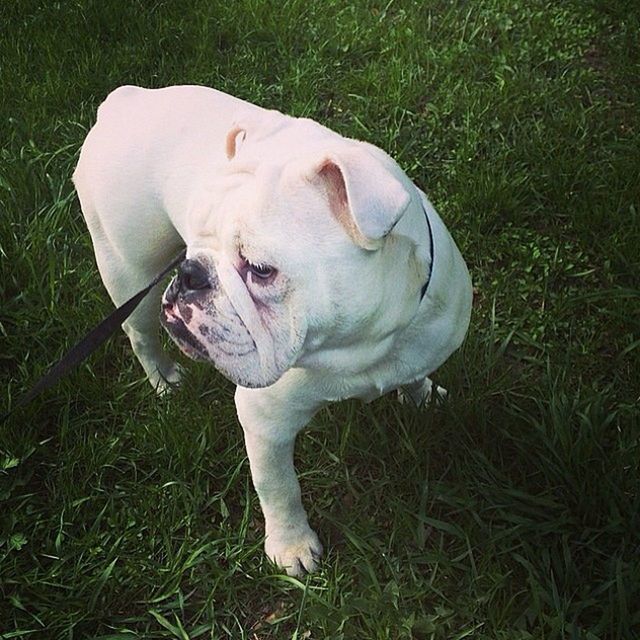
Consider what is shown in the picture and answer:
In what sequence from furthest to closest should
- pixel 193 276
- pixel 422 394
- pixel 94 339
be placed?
pixel 422 394 → pixel 94 339 → pixel 193 276

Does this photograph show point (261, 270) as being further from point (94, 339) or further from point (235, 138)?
point (94, 339)

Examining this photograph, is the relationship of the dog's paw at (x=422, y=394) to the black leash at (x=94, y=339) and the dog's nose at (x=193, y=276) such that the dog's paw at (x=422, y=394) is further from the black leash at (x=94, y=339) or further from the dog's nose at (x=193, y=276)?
the dog's nose at (x=193, y=276)

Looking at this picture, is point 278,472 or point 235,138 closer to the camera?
point 235,138

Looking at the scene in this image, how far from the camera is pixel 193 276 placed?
5.30 feet

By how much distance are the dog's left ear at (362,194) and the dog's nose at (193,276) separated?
265mm

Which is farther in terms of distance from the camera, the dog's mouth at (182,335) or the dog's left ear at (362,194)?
the dog's mouth at (182,335)

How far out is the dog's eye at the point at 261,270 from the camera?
1527 mm

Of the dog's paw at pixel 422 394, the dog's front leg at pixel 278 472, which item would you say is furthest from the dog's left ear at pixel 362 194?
the dog's paw at pixel 422 394

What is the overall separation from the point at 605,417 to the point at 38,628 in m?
1.54

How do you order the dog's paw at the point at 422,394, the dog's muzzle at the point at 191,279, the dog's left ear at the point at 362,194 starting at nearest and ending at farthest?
1. the dog's left ear at the point at 362,194
2. the dog's muzzle at the point at 191,279
3. the dog's paw at the point at 422,394

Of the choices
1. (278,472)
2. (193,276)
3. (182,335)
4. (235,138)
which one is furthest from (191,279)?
(278,472)

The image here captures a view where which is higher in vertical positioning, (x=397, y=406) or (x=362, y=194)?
(x=362, y=194)

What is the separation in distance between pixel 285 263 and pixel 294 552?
3.34 feet

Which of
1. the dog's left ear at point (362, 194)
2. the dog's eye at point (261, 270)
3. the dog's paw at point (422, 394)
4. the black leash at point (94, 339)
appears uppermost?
the dog's left ear at point (362, 194)
